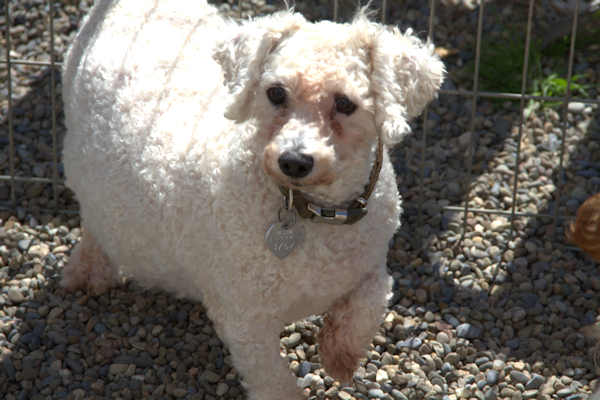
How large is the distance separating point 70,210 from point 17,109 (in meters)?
1.05

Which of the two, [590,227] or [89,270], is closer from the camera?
[590,227]

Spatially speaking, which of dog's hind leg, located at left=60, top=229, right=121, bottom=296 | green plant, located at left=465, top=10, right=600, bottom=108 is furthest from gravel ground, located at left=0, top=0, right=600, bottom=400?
green plant, located at left=465, top=10, right=600, bottom=108

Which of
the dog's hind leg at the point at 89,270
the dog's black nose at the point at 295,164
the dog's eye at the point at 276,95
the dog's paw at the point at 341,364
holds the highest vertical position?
the dog's eye at the point at 276,95

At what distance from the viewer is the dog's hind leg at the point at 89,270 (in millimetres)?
3215

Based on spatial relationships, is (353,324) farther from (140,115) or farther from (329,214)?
(140,115)

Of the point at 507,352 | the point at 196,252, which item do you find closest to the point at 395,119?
the point at 196,252

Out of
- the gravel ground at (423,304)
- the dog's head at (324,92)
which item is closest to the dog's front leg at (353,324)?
the gravel ground at (423,304)

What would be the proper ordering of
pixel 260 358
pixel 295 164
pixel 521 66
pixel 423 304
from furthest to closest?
pixel 521 66, pixel 423 304, pixel 260 358, pixel 295 164

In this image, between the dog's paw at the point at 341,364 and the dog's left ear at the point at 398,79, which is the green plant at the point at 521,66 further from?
the dog's paw at the point at 341,364

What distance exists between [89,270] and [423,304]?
Answer: 70.1 inches

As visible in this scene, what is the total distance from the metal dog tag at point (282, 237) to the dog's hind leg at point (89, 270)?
58.2 inches

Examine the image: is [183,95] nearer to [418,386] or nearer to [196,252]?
[196,252]

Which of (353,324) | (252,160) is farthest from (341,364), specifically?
(252,160)

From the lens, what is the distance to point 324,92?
1910 millimetres
